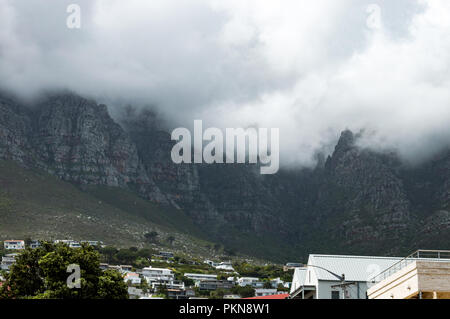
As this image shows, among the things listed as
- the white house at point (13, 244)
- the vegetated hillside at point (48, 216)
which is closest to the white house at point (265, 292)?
the vegetated hillside at point (48, 216)

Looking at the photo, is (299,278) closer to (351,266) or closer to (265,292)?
(351,266)

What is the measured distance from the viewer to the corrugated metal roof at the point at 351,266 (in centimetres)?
5781

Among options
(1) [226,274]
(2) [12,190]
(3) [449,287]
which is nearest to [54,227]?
(2) [12,190]

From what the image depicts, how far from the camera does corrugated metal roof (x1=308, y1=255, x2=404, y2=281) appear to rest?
57.8m

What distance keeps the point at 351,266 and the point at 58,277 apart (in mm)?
27222

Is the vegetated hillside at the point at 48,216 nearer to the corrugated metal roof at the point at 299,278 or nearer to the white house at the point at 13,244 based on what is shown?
the white house at the point at 13,244

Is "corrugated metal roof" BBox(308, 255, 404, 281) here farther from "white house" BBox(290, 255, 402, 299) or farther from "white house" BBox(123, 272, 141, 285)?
"white house" BBox(123, 272, 141, 285)

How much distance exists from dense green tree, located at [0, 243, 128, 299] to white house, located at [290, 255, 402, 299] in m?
18.3

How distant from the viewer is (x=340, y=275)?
58.1 metres

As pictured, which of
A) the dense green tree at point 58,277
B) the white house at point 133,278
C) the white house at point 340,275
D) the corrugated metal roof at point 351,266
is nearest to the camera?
the dense green tree at point 58,277

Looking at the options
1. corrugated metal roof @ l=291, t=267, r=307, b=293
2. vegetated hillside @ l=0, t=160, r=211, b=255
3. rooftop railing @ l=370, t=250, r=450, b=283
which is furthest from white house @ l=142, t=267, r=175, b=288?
rooftop railing @ l=370, t=250, r=450, b=283

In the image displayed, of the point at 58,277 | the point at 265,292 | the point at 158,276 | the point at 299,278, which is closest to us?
the point at 58,277

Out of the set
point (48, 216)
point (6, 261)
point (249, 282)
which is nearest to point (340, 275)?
point (6, 261)
